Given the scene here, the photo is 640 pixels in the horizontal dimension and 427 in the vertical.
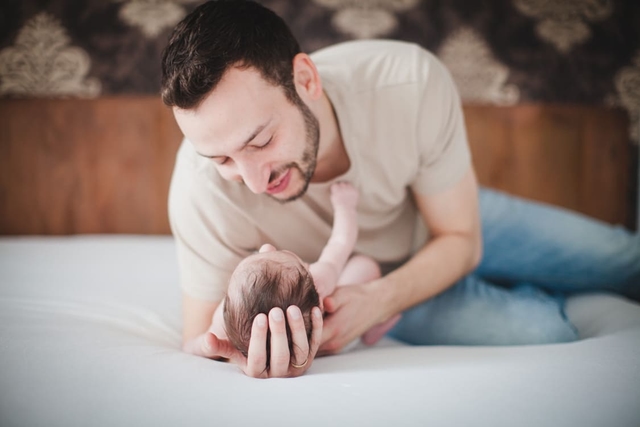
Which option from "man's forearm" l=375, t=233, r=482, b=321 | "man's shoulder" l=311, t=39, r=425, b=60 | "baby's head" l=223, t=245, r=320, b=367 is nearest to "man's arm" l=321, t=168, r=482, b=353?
"man's forearm" l=375, t=233, r=482, b=321

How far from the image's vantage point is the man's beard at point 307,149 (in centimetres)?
101

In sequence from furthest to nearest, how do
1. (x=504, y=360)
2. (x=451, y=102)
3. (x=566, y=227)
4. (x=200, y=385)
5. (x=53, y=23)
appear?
(x=53, y=23) → (x=566, y=227) → (x=451, y=102) → (x=504, y=360) → (x=200, y=385)

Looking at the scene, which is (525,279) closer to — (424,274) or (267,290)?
(424,274)

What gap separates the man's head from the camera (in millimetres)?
882

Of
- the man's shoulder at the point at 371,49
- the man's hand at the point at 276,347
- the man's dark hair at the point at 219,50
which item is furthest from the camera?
the man's shoulder at the point at 371,49

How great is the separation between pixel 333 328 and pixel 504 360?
11.9 inches

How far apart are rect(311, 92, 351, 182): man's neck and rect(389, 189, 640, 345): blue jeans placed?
40 centimetres

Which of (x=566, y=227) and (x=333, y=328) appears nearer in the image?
(x=333, y=328)

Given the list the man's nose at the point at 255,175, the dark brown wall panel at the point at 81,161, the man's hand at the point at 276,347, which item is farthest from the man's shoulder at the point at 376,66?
the dark brown wall panel at the point at 81,161

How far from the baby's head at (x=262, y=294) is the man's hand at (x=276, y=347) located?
0.06 feet

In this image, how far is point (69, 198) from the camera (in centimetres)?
209

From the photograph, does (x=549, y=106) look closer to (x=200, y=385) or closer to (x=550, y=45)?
(x=550, y=45)

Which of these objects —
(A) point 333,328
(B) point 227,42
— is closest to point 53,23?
(B) point 227,42

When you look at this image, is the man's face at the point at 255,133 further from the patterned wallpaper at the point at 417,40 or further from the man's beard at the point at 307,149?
the patterned wallpaper at the point at 417,40
